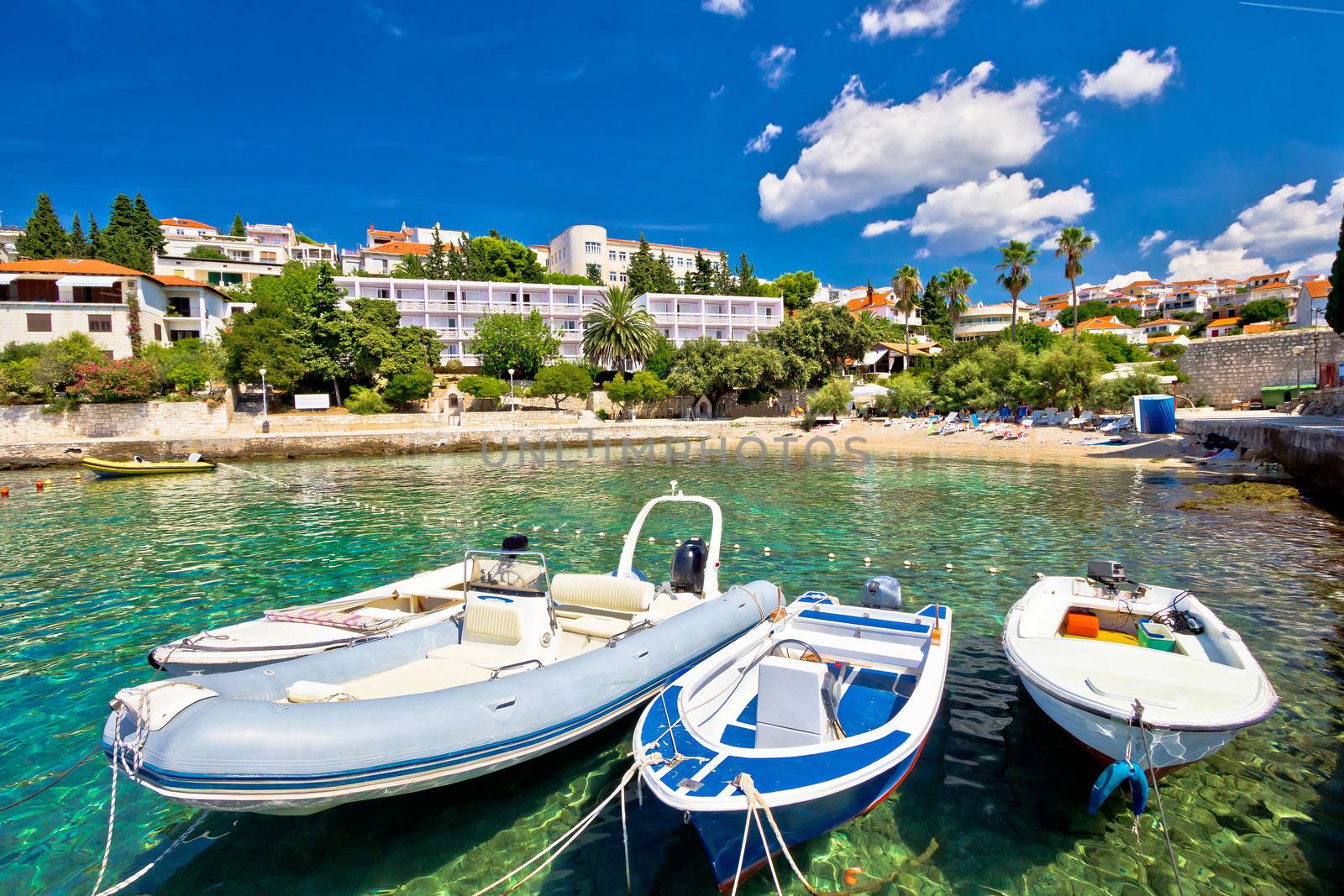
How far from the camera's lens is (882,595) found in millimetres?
8586

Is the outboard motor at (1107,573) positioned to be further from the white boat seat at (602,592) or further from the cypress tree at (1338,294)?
the cypress tree at (1338,294)

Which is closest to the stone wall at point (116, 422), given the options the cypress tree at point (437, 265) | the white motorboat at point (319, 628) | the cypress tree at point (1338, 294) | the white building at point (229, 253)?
the white building at point (229, 253)

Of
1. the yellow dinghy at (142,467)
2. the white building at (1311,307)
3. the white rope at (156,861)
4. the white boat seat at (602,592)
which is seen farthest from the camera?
the white building at (1311,307)

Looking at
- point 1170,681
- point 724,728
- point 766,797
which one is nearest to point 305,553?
point 724,728

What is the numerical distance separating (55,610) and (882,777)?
548 inches

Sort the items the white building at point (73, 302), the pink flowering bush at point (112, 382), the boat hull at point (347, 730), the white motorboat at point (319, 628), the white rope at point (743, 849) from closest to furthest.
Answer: the white rope at point (743, 849) → the boat hull at point (347, 730) → the white motorboat at point (319, 628) → the pink flowering bush at point (112, 382) → the white building at point (73, 302)

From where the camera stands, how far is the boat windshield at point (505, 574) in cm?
659

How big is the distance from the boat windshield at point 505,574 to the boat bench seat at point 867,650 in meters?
2.73

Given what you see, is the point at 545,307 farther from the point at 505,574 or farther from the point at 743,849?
the point at 743,849

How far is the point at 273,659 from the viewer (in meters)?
6.88

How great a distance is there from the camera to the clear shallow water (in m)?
4.93

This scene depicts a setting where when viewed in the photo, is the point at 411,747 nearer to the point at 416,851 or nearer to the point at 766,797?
the point at 416,851

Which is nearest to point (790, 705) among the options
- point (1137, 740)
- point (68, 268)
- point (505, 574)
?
point (1137, 740)

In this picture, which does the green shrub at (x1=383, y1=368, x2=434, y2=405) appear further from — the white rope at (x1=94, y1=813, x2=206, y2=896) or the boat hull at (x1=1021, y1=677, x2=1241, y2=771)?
the boat hull at (x1=1021, y1=677, x2=1241, y2=771)
